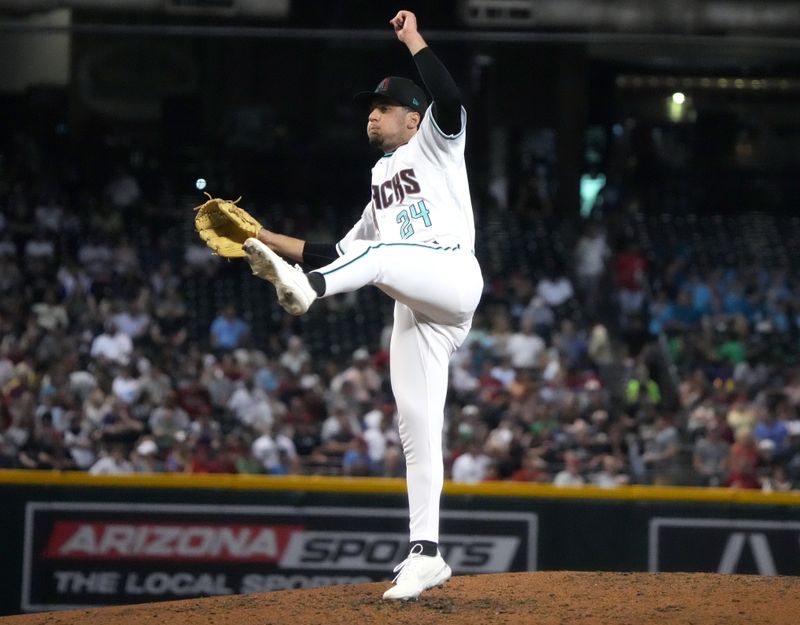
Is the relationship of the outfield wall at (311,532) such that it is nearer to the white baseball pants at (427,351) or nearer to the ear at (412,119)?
the white baseball pants at (427,351)

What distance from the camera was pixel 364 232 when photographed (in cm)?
509

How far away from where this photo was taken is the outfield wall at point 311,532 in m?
8.92

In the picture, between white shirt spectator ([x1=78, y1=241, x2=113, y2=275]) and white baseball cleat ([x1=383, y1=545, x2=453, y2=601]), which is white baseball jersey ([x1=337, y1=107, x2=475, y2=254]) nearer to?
white baseball cleat ([x1=383, y1=545, x2=453, y2=601])

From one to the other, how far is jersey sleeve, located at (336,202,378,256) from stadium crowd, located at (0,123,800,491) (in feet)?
17.0

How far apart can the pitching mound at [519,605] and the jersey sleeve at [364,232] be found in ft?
4.39

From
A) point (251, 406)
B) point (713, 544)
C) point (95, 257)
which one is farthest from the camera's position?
point (95, 257)

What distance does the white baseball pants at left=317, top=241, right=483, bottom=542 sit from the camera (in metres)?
4.62

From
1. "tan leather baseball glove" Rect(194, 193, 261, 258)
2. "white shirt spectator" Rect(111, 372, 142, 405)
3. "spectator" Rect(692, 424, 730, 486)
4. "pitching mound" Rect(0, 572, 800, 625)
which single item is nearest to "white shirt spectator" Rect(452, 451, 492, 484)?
"spectator" Rect(692, 424, 730, 486)

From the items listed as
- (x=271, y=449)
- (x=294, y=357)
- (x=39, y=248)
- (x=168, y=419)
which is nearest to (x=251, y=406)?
(x=168, y=419)

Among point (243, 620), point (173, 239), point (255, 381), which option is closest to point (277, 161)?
point (173, 239)

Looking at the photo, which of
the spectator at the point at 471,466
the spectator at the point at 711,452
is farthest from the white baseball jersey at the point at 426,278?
the spectator at the point at 711,452

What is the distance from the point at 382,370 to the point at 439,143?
7.78m

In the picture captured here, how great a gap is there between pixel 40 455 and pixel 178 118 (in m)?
7.90

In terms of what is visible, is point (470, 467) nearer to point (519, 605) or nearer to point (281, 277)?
point (519, 605)
